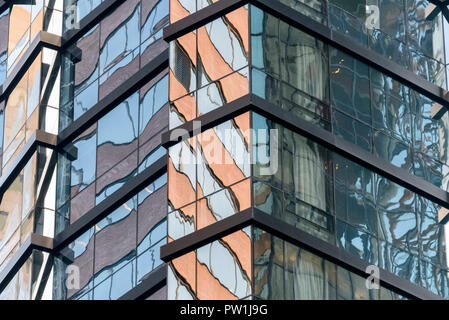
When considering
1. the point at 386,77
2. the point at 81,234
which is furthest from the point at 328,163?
the point at 81,234

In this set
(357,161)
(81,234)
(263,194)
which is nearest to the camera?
(263,194)

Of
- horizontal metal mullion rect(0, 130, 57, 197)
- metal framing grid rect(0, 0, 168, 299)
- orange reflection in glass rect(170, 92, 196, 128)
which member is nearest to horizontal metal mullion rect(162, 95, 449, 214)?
orange reflection in glass rect(170, 92, 196, 128)

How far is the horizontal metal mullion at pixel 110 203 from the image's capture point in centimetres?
4853

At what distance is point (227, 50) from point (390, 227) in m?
6.64

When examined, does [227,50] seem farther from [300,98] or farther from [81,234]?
[81,234]

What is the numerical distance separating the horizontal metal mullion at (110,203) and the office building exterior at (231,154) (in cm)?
6

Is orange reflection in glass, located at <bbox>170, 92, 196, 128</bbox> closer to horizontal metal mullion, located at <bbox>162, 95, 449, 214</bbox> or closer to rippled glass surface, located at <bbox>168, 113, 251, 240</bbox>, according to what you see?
horizontal metal mullion, located at <bbox>162, 95, 449, 214</bbox>

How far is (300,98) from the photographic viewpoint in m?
47.2

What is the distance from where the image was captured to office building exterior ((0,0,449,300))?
147 ft

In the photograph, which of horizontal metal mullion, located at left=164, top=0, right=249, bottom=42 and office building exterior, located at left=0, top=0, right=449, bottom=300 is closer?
office building exterior, located at left=0, top=0, right=449, bottom=300

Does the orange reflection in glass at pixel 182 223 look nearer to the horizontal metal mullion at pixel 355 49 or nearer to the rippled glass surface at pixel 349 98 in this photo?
the rippled glass surface at pixel 349 98

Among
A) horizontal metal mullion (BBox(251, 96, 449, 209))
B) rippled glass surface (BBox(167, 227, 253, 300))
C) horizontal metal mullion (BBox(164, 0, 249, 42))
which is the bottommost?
rippled glass surface (BBox(167, 227, 253, 300))

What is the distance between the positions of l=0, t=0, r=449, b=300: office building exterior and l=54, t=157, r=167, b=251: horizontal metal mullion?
0.06 m

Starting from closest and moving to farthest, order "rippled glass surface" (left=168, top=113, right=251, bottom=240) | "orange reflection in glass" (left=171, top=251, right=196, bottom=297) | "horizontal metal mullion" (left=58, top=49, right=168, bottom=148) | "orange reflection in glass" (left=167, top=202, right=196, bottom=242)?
"orange reflection in glass" (left=171, top=251, right=196, bottom=297), "rippled glass surface" (left=168, top=113, right=251, bottom=240), "orange reflection in glass" (left=167, top=202, right=196, bottom=242), "horizontal metal mullion" (left=58, top=49, right=168, bottom=148)
